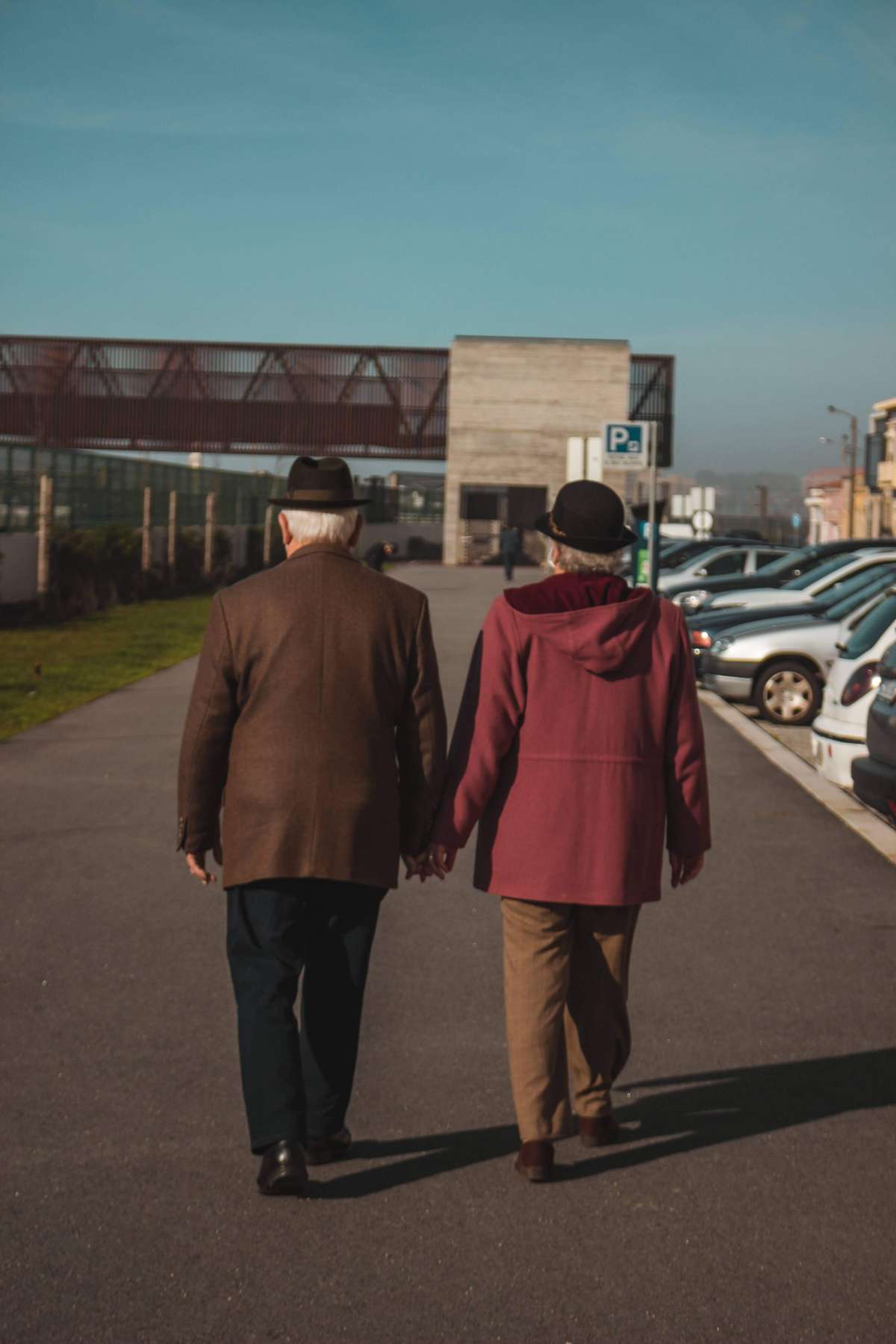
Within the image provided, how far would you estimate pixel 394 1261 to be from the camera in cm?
381

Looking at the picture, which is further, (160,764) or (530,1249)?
(160,764)

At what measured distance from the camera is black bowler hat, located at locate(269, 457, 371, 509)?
4.36 m

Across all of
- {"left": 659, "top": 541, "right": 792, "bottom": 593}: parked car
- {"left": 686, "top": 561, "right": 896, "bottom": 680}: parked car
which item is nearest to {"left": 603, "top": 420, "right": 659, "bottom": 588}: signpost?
{"left": 659, "top": 541, "right": 792, "bottom": 593}: parked car

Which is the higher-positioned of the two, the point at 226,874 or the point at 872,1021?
the point at 226,874

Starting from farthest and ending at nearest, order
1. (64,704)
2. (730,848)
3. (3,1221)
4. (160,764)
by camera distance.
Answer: (64,704)
(160,764)
(730,848)
(3,1221)

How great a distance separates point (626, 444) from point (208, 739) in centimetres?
2181

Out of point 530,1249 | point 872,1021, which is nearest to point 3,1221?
point 530,1249

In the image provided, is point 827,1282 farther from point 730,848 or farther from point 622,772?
point 730,848

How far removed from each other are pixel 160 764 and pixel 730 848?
4316 millimetres

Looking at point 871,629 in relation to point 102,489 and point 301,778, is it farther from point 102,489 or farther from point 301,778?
point 102,489

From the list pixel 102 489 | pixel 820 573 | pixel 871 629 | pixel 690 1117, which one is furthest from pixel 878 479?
pixel 690 1117

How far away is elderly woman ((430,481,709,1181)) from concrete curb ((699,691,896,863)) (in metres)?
4.85

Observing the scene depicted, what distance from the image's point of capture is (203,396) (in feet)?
212

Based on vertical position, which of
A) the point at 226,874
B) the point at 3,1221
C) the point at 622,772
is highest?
the point at 622,772
